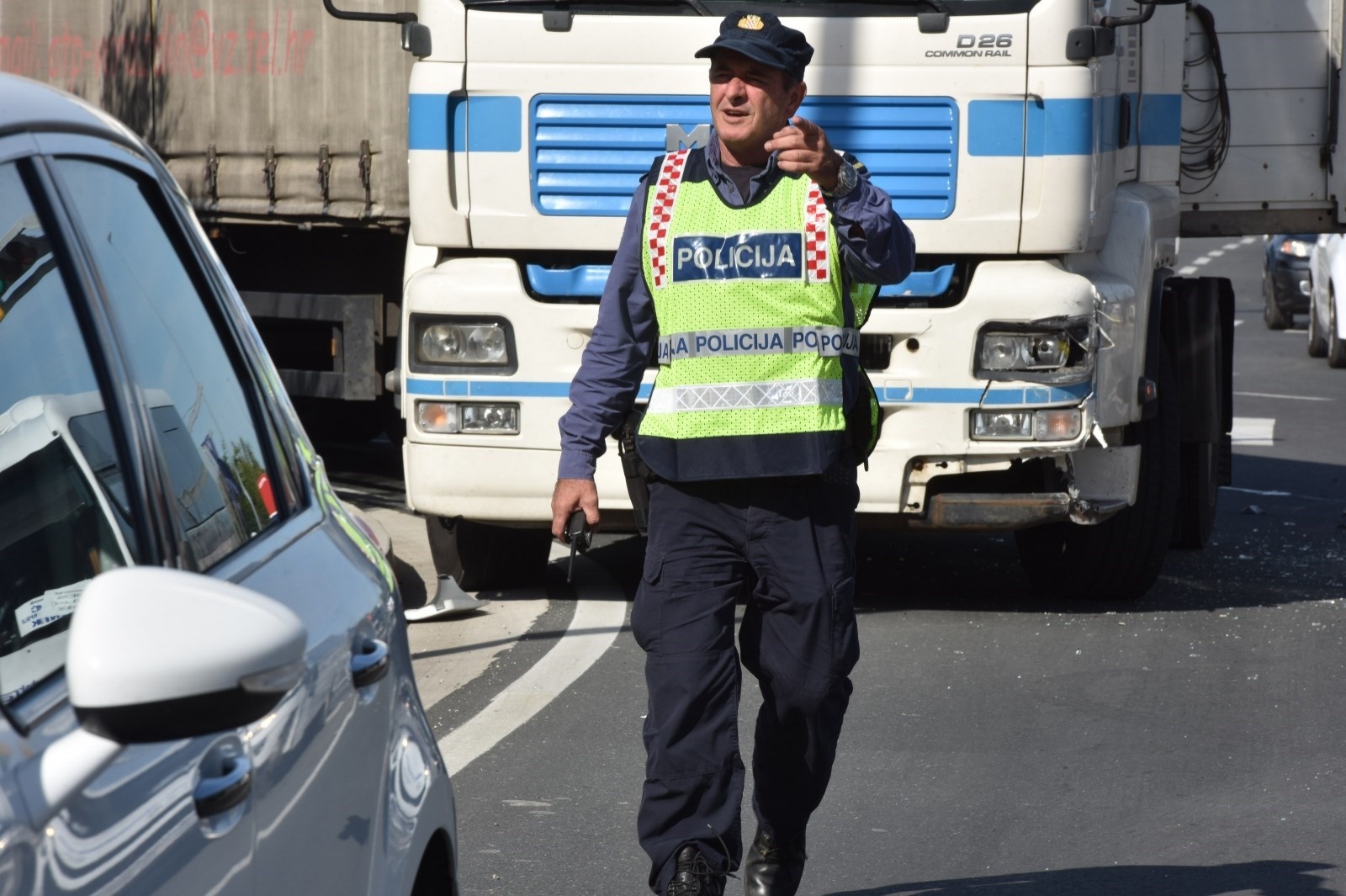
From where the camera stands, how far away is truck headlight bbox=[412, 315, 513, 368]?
777cm

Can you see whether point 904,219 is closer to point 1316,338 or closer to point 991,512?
point 991,512

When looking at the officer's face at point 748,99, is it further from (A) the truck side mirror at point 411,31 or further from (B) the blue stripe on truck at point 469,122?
(A) the truck side mirror at point 411,31

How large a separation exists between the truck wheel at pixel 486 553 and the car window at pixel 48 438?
617 cm

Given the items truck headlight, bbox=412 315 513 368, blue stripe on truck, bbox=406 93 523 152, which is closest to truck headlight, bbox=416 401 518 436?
truck headlight, bbox=412 315 513 368

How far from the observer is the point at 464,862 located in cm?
496

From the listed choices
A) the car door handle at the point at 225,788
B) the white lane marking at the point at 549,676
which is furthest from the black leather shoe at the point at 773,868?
the car door handle at the point at 225,788

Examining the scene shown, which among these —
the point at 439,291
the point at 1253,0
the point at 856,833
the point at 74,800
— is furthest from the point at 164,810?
the point at 1253,0

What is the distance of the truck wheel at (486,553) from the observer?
8500 mm

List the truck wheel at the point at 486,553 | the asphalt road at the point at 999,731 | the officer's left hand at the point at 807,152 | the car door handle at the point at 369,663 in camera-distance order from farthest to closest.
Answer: the truck wheel at the point at 486,553
the asphalt road at the point at 999,731
the officer's left hand at the point at 807,152
the car door handle at the point at 369,663

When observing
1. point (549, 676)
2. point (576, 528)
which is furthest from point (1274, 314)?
point (576, 528)

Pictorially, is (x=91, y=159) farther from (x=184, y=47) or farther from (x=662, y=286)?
(x=184, y=47)

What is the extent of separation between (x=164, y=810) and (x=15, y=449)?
49 cm

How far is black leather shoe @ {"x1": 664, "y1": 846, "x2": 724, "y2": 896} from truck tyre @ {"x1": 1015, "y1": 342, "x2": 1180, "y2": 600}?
169 inches

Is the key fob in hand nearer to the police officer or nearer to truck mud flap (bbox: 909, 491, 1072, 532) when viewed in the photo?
the police officer
